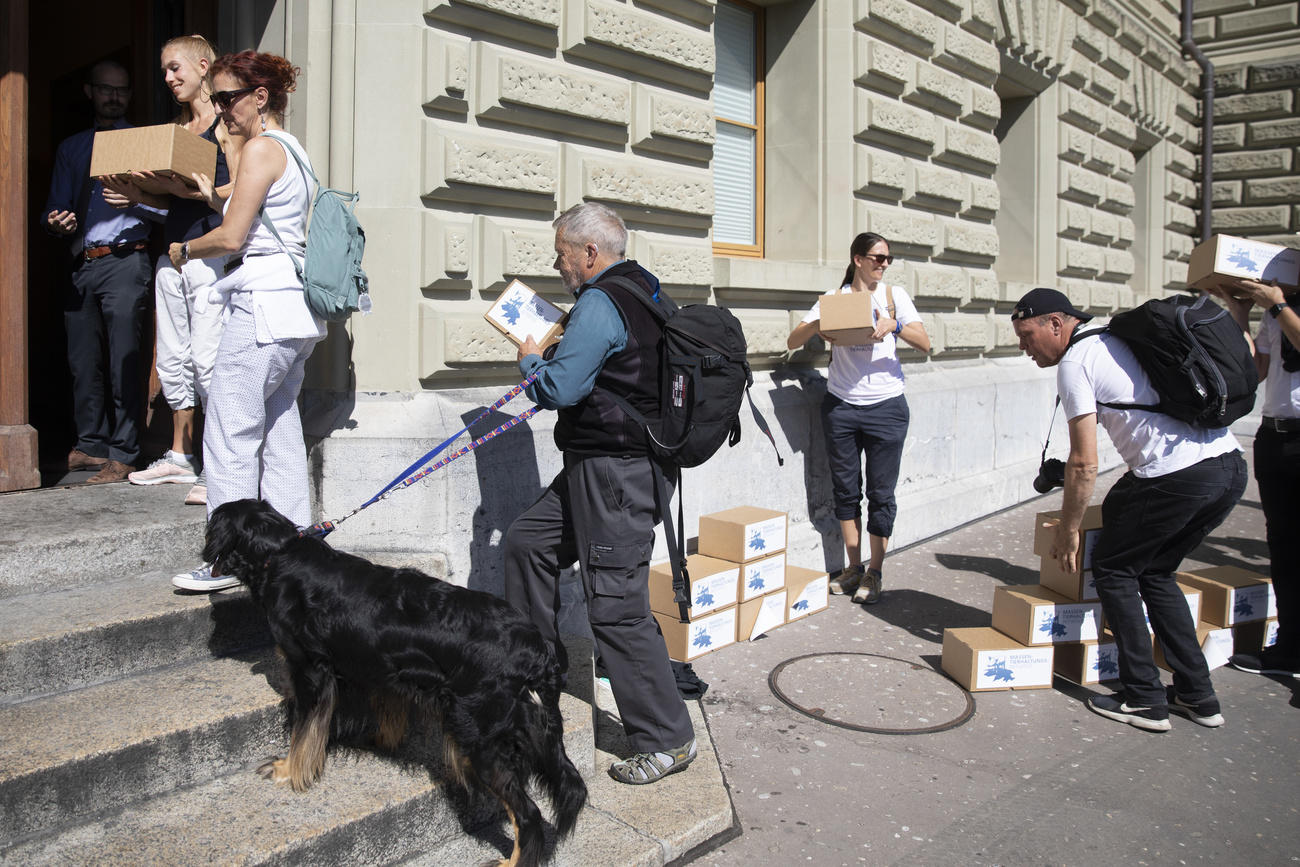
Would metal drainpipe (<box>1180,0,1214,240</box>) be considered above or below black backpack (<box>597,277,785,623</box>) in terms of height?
above

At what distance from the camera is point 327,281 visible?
149 inches

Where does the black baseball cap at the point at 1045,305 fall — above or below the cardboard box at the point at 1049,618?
above

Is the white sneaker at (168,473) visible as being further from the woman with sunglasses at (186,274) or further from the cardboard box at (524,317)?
the cardboard box at (524,317)

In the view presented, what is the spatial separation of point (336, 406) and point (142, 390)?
4.88ft

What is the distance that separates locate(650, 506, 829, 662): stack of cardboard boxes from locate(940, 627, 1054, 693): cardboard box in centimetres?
108

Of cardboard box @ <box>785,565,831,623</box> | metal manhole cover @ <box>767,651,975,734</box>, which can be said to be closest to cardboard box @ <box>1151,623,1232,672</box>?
metal manhole cover @ <box>767,651,975,734</box>

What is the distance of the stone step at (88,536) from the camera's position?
12.0ft

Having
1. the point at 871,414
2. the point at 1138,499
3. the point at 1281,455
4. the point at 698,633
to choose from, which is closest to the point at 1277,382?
the point at 1281,455

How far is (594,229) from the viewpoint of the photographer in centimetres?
358

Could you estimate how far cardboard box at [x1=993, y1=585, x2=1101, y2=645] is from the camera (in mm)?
4789

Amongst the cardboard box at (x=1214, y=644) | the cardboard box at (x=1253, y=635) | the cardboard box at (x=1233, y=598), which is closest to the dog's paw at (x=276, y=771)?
the cardboard box at (x=1214, y=644)

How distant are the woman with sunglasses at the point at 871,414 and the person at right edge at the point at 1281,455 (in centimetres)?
174

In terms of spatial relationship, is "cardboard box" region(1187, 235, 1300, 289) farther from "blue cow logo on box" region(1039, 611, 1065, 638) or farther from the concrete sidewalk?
the concrete sidewalk

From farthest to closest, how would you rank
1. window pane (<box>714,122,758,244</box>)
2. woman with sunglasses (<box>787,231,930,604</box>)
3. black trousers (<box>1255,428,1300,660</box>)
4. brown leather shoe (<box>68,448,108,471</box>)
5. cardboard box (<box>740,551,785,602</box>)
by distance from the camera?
window pane (<box>714,122,758,244</box>)
woman with sunglasses (<box>787,231,930,604</box>)
cardboard box (<box>740,551,785,602</box>)
brown leather shoe (<box>68,448,108,471</box>)
black trousers (<box>1255,428,1300,660</box>)
